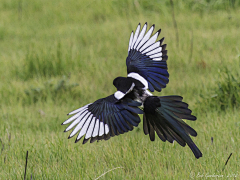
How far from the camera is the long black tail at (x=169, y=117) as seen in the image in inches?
92.3

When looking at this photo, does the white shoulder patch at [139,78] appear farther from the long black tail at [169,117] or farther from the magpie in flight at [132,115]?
the long black tail at [169,117]

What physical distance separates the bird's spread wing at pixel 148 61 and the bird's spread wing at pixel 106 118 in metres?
0.38

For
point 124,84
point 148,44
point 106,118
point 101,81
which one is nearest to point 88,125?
point 106,118

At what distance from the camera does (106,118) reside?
2402mm

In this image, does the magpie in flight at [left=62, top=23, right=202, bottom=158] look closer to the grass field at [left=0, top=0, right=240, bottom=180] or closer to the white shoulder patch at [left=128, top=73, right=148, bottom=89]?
the white shoulder patch at [left=128, top=73, right=148, bottom=89]

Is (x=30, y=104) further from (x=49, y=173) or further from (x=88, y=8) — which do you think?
(x=88, y=8)

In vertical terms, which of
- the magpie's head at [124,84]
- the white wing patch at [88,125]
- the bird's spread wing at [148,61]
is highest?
the bird's spread wing at [148,61]

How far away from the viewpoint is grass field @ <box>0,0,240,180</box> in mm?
2490

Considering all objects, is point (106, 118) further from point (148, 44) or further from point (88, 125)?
point (148, 44)

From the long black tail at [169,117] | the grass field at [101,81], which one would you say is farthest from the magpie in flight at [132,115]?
the grass field at [101,81]

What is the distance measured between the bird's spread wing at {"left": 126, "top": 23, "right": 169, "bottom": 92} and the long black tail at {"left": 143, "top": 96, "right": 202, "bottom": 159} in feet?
0.83

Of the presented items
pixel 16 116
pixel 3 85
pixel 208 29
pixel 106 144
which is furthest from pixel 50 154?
pixel 208 29

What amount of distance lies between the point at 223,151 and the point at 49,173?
1.43 metres

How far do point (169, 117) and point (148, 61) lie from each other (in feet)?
2.31
